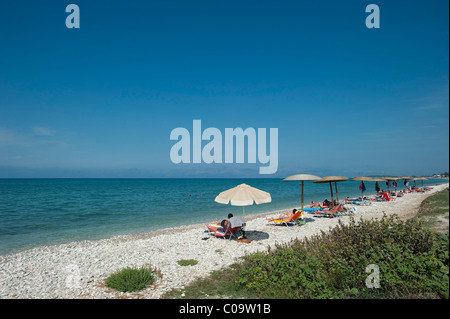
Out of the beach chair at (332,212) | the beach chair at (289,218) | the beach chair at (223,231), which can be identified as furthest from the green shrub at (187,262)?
the beach chair at (332,212)

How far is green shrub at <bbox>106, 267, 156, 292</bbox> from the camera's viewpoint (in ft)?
19.6

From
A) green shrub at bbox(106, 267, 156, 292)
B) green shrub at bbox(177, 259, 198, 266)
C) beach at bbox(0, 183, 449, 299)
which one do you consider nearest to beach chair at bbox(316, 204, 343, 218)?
beach at bbox(0, 183, 449, 299)

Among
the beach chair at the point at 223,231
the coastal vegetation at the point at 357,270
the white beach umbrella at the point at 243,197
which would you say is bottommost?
the beach chair at the point at 223,231

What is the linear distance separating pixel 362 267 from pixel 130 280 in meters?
5.30

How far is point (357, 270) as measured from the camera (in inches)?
201

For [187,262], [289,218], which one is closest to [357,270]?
[187,262]

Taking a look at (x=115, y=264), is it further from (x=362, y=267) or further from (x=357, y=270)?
(x=362, y=267)

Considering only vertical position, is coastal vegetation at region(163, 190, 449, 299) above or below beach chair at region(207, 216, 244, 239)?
above

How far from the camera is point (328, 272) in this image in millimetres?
5535

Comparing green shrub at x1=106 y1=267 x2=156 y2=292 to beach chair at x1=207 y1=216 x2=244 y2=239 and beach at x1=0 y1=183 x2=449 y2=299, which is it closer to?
beach at x1=0 y1=183 x2=449 y2=299

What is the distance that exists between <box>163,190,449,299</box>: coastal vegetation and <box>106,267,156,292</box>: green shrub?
0.84 metres

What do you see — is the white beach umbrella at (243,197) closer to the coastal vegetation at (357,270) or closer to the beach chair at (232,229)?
the beach chair at (232,229)

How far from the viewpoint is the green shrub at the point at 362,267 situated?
427 centimetres
